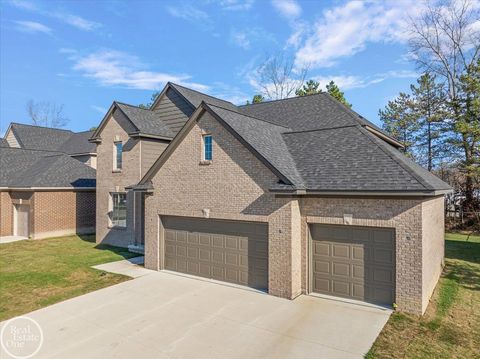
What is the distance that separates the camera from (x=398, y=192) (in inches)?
320

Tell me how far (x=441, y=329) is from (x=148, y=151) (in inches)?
580

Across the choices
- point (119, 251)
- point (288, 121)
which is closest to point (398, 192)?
point (288, 121)

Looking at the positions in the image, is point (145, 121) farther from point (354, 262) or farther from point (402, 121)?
point (402, 121)

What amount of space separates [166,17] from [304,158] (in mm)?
11813

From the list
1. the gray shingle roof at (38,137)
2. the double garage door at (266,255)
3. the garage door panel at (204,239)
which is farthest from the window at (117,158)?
the gray shingle roof at (38,137)

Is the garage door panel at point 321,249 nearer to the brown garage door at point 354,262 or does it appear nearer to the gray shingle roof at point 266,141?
the brown garage door at point 354,262

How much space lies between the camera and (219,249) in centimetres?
1127

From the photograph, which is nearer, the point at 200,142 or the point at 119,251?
the point at 200,142

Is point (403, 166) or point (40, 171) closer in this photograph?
point (403, 166)

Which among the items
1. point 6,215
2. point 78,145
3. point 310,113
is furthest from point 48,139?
point 310,113

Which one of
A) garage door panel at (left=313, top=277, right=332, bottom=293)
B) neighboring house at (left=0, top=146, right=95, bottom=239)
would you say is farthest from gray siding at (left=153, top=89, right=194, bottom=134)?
garage door panel at (left=313, top=277, right=332, bottom=293)

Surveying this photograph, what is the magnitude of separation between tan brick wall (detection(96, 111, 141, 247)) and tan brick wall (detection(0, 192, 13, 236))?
7797 millimetres

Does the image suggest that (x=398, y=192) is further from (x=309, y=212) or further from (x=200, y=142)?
(x=200, y=142)

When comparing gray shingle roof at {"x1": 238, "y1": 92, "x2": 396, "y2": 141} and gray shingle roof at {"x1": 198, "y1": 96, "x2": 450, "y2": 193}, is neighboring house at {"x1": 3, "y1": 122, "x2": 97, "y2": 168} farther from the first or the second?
gray shingle roof at {"x1": 198, "y1": 96, "x2": 450, "y2": 193}
